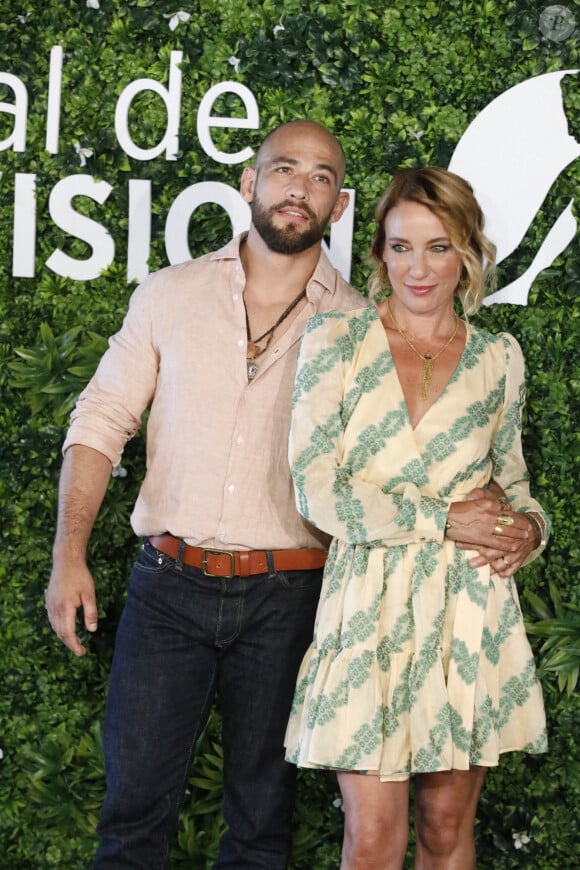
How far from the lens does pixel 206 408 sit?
2787mm

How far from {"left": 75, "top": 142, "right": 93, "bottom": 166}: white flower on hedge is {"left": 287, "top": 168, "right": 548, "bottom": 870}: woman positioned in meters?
1.24

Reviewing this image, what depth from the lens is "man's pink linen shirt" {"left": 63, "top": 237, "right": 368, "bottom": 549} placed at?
2.75m

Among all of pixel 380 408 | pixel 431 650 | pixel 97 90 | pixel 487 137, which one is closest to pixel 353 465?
pixel 380 408

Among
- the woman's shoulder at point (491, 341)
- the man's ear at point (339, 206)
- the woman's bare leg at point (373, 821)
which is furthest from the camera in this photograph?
the man's ear at point (339, 206)

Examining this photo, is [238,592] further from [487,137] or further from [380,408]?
[487,137]

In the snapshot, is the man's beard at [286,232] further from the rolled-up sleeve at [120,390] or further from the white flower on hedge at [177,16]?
the white flower on hedge at [177,16]

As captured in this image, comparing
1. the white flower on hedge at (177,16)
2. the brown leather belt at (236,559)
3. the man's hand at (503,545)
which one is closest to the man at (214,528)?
the brown leather belt at (236,559)

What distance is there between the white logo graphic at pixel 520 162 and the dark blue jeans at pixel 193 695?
4.12 feet

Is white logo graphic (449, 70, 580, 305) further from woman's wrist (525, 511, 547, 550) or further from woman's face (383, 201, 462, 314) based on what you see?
woman's wrist (525, 511, 547, 550)

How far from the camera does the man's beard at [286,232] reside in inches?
111

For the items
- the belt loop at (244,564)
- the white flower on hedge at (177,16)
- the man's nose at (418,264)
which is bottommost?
the belt loop at (244,564)

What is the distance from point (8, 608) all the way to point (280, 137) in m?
1.67

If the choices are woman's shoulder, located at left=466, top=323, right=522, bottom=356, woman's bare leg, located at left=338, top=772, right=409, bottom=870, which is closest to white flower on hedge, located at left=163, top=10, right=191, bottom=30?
woman's shoulder, located at left=466, top=323, right=522, bottom=356

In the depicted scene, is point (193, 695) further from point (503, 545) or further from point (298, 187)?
point (298, 187)
